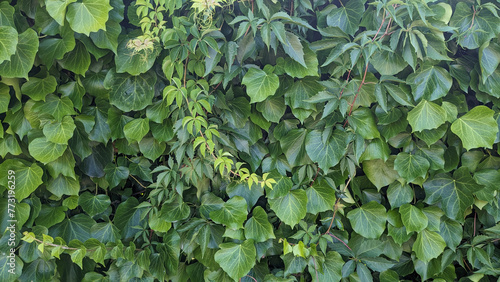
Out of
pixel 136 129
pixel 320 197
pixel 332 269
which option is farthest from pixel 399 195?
pixel 136 129

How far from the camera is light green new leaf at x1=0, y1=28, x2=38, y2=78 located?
5.77ft

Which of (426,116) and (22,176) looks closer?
(426,116)

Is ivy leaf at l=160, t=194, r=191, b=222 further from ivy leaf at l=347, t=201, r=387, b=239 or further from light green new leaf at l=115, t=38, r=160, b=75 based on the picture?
ivy leaf at l=347, t=201, r=387, b=239

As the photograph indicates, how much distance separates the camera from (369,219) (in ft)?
6.39

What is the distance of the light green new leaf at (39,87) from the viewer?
6.20 feet

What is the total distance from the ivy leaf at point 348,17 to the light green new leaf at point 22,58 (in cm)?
140

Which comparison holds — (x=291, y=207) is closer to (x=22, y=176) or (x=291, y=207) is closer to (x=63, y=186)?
(x=63, y=186)

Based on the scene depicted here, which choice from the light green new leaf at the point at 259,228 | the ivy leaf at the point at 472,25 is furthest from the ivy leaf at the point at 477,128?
the light green new leaf at the point at 259,228

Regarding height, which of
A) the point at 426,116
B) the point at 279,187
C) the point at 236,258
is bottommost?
the point at 236,258

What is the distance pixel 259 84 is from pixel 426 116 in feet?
2.61

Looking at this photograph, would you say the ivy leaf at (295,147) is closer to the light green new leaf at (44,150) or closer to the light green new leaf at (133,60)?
the light green new leaf at (133,60)

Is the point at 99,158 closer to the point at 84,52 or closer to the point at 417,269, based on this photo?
the point at 84,52

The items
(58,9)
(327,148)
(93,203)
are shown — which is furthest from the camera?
(93,203)

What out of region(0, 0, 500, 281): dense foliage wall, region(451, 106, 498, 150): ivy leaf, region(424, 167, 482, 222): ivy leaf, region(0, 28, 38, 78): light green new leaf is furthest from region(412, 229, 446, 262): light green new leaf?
region(0, 28, 38, 78): light green new leaf
